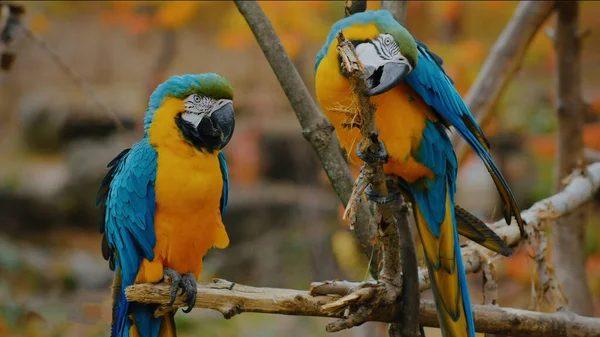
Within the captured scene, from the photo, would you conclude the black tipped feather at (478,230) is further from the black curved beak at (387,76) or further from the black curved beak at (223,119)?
the black curved beak at (223,119)

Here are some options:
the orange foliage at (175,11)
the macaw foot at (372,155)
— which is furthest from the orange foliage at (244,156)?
the macaw foot at (372,155)

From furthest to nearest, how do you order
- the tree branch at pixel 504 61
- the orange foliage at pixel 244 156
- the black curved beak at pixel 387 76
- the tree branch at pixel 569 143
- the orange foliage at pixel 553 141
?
1. the orange foliage at pixel 244 156
2. the orange foliage at pixel 553 141
3. the tree branch at pixel 569 143
4. the tree branch at pixel 504 61
5. the black curved beak at pixel 387 76

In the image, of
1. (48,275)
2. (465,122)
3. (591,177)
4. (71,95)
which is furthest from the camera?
(71,95)

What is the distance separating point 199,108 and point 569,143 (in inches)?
80.4

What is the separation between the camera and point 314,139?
7.85 feet

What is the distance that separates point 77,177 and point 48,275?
126cm

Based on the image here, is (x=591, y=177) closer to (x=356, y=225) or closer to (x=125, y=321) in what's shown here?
(x=356, y=225)

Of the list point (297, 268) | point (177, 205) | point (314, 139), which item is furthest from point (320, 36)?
point (177, 205)

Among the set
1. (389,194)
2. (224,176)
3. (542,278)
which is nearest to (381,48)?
(389,194)

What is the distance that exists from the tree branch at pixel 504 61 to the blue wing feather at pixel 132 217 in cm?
Result: 148

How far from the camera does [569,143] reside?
3.34m

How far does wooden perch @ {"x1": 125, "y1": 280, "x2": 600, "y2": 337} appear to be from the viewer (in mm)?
1983

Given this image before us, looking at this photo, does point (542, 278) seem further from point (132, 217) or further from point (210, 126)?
point (132, 217)

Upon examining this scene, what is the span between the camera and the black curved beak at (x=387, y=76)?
179cm
